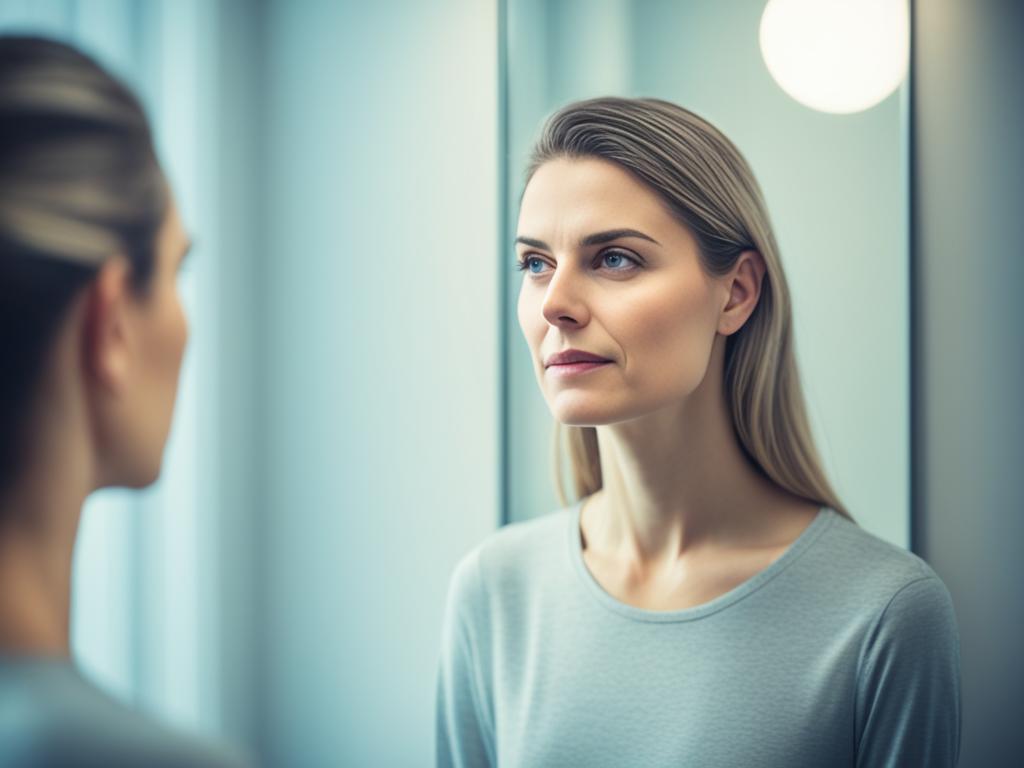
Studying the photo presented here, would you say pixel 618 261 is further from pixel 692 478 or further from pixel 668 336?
pixel 692 478

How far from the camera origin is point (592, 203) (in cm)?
81

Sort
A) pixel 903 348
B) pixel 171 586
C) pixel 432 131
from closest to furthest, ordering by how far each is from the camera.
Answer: pixel 903 348, pixel 171 586, pixel 432 131

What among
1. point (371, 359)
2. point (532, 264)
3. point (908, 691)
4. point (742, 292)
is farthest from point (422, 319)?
point (908, 691)

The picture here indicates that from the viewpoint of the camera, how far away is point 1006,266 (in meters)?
Result: 1.03

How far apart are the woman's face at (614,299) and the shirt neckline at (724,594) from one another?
201 millimetres

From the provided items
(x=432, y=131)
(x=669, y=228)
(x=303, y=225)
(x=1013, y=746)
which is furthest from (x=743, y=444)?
(x=303, y=225)

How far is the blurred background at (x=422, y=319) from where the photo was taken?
103 centimetres

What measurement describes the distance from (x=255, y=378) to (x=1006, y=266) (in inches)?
39.9

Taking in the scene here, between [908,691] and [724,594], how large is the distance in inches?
7.1

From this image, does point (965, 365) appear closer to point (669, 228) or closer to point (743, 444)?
point (743, 444)

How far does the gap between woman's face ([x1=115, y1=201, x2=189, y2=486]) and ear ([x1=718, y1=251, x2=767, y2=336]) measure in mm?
551

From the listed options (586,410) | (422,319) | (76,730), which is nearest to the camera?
(76,730)

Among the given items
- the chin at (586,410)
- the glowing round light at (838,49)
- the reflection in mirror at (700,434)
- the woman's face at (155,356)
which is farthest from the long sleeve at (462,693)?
the glowing round light at (838,49)

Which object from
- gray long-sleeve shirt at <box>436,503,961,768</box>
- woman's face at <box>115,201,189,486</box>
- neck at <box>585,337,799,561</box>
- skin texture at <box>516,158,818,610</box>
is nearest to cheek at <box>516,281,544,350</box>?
skin texture at <box>516,158,818,610</box>
